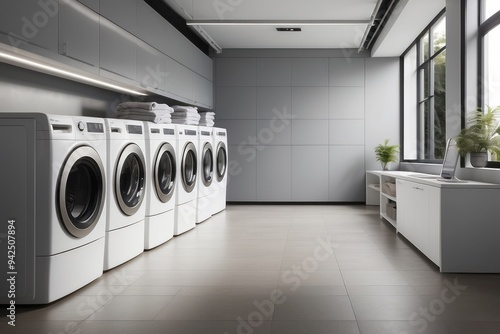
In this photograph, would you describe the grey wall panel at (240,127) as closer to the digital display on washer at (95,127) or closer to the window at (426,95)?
the window at (426,95)

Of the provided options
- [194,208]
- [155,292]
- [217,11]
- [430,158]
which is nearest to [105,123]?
[155,292]

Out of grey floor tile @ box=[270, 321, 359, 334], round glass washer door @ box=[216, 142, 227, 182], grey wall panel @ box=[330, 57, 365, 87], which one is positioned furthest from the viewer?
grey wall panel @ box=[330, 57, 365, 87]

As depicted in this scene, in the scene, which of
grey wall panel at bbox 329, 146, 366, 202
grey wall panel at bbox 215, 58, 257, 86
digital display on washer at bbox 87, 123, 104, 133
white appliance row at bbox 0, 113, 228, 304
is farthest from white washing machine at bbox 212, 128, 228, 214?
digital display on washer at bbox 87, 123, 104, 133

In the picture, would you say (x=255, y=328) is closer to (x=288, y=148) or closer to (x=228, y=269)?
(x=228, y=269)

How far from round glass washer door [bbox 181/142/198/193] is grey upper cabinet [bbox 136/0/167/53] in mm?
1159

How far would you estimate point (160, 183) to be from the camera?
175 inches

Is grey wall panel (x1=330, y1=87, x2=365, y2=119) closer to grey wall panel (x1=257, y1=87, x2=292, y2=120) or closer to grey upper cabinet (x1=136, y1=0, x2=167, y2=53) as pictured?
grey wall panel (x1=257, y1=87, x2=292, y2=120)

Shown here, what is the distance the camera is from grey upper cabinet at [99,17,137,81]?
3.94 meters

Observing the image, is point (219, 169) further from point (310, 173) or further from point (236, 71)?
point (236, 71)

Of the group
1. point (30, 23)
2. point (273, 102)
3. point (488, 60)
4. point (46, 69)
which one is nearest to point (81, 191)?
point (30, 23)

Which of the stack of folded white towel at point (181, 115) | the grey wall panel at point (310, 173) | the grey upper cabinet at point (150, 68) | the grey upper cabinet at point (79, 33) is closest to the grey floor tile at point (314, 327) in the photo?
the grey upper cabinet at point (79, 33)

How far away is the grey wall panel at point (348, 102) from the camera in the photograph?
312 inches

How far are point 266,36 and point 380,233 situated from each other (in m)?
3.63

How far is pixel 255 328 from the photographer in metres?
2.30
